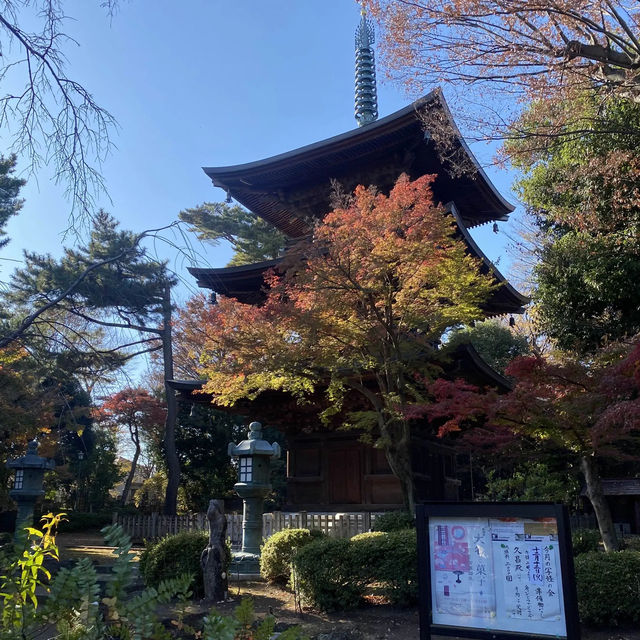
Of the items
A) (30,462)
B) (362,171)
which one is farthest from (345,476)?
(362,171)

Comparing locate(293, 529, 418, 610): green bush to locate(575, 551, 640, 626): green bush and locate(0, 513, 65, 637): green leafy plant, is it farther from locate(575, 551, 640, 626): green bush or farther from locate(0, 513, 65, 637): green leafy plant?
locate(0, 513, 65, 637): green leafy plant

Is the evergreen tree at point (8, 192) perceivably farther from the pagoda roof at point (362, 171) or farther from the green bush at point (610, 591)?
the green bush at point (610, 591)

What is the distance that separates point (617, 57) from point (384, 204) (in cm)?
383

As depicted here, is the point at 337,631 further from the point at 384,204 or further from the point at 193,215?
the point at 193,215

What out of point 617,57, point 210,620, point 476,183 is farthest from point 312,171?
point 210,620

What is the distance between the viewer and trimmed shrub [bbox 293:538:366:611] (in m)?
7.13

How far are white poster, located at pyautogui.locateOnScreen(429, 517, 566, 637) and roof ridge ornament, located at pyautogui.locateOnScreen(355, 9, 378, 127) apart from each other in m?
21.4

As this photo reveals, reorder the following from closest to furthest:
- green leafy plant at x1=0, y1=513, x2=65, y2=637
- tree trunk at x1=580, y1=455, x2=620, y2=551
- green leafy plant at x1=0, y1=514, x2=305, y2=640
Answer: green leafy plant at x1=0, y1=514, x2=305, y2=640 < green leafy plant at x1=0, y1=513, x2=65, y2=637 < tree trunk at x1=580, y1=455, x2=620, y2=551

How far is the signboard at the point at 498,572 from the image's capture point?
445cm

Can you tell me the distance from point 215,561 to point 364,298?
463 centimetres

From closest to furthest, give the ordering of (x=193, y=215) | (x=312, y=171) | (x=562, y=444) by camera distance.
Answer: (x=562, y=444) → (x=312, y=171) → (x=193, y=215)

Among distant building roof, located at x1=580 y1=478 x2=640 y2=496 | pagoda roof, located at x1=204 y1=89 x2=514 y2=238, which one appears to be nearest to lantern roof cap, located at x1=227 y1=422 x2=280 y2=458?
pagoda roof, located at x1=204 y1=89 x2=514 y2=238

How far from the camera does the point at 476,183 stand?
14945mm

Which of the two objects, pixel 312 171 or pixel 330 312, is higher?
pixel 312 171
